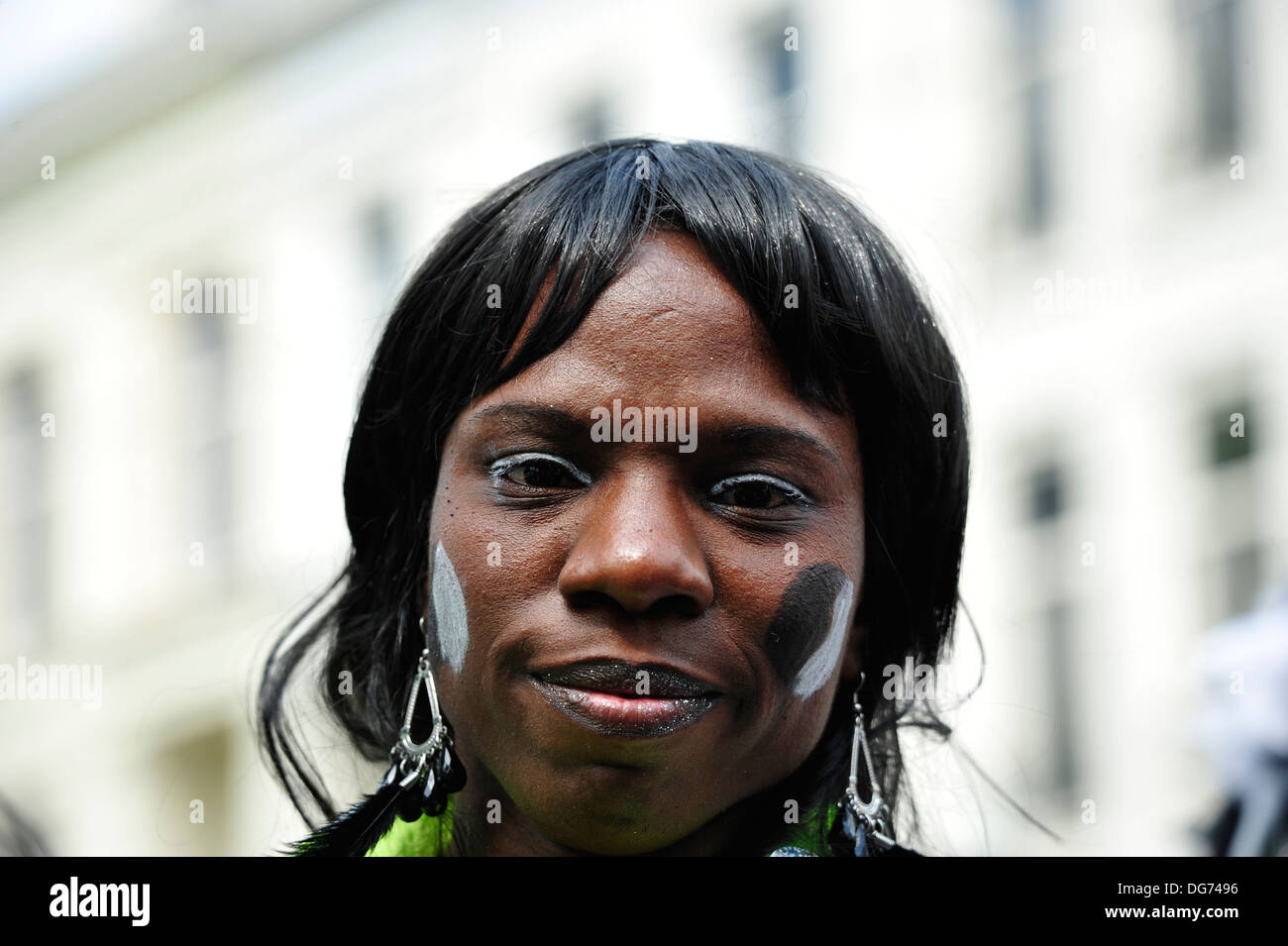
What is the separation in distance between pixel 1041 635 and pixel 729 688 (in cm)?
670

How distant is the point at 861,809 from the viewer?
91.2 inches

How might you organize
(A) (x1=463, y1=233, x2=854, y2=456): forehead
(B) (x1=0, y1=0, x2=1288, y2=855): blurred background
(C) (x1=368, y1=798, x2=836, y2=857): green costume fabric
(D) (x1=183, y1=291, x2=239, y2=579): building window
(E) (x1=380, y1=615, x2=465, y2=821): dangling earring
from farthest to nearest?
1. (D) (x1=183, y1=291, x2=239, y2=579): building window
2. (B) (x1=0, y1=0, x2=1288, y2=855): blurred background
3. (C) (x1=368, y1=798, x2=836, y2=857): green costume fabric
4. (E) (x1=380, y1=615, x2=465, y2=821): dangling earring
5. (A) (x1=463, y1=233, x2=854, y2=456): forehead

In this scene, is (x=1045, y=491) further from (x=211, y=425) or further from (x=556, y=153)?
(x=211, y=425)

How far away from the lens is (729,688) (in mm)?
2094

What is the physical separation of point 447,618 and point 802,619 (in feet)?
1.65

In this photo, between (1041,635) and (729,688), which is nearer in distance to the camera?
(729,688)

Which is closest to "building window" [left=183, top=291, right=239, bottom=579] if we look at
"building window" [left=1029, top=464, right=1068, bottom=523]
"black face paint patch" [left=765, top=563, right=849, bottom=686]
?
"building window" [left=1029, top=464, right=1068, bottom=523]

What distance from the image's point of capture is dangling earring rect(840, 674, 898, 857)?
90.9 inches

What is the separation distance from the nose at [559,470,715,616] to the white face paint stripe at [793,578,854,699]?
21 cm

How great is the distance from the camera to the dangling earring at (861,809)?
231cm

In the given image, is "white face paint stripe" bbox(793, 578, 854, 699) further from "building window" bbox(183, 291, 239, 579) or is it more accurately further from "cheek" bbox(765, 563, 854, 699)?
"building window" bbox(183, 291, 239, 579)
